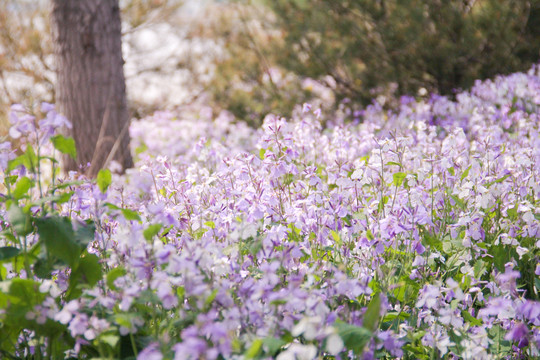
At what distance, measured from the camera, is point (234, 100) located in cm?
809

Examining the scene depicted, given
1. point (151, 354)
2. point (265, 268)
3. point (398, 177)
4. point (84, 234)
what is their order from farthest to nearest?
point (398, 177)
point (84, 234)
point (265, 268)
point (151, 354)

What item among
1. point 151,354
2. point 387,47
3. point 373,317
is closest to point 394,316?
point 373,317

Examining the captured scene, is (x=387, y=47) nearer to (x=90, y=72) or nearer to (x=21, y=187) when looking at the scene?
(x=90, y=72)

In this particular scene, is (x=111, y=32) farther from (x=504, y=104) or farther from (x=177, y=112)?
(x=177, y=112)

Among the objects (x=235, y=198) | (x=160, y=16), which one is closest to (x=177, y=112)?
(x=160, y=16)

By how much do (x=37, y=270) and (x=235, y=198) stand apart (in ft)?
3.45

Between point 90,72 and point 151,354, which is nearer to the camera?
point 151,354

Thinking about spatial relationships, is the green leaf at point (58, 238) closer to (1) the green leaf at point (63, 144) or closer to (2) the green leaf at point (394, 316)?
(1) the green leaf at point (63, 144)

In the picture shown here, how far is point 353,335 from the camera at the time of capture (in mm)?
1457

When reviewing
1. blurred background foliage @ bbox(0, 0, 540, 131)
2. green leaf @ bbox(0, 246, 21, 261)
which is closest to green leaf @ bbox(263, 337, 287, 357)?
green leaf @ bbox(0, 246, 21, 261)

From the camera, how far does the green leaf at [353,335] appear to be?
1.42 meters

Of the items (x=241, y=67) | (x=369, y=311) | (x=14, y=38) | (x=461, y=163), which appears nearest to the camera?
(x=369, y=311)

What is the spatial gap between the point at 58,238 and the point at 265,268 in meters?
0.64

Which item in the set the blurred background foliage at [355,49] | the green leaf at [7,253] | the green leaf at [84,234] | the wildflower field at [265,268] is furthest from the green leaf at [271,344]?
the blurred background foliage at [355,49]
